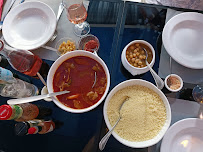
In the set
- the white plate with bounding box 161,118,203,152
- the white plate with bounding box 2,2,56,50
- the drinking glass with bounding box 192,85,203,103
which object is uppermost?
the white plate with bounding box 2,2,56,50

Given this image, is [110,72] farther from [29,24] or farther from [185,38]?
[29,24]

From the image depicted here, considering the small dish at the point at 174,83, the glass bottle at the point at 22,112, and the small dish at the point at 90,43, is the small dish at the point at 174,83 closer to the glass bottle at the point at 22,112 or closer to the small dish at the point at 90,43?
the small dish at the point at 90,43

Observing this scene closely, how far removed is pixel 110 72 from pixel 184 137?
21.7 inches

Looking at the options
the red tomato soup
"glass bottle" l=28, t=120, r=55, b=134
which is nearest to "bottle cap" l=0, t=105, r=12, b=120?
"glass bottle" l=28, t=120, r=55, b=134

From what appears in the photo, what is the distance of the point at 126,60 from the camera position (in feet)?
3.45

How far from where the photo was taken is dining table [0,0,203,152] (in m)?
1.08

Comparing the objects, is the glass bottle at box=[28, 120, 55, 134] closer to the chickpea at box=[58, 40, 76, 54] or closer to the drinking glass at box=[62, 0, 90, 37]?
the chickpea at box=[58, 40, 76, 54]

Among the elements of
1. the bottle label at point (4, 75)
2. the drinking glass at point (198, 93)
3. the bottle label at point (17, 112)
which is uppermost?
the bottle label at point (4, 75)

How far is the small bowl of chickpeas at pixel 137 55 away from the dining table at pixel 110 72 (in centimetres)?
8

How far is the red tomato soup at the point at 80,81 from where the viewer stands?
38.5 inches

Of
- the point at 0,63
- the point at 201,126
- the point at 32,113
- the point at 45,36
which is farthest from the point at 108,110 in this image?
the point at 0,63

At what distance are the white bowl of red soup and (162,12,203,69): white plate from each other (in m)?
0.45

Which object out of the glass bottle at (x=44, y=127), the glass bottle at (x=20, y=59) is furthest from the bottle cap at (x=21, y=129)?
the glass bottle at (x=20, y=59)

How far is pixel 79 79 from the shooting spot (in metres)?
1.02
